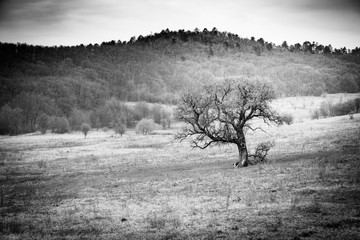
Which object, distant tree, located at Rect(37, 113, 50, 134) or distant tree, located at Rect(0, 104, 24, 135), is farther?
distant tree, located at Rect(0, 104, 24, 135)

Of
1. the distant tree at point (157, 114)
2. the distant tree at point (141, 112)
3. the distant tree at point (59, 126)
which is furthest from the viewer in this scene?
the distant tree at point (141, 112)

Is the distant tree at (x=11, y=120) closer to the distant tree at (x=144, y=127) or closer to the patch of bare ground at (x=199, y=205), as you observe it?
the distant tree at (x=144, y=127)

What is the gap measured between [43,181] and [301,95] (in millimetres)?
189132

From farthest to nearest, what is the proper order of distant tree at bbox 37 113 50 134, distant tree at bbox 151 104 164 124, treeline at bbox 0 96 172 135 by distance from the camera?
distant tree at bbox 151 104 164 124, treeline at bbox 0 96 172 135, distant tree at bbox 37 113 50 134

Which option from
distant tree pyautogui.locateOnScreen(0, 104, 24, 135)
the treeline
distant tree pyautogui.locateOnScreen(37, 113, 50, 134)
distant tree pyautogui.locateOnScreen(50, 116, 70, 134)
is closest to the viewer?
distant tree pyautogui.locateOnScreen(50, 116, 70, 134)

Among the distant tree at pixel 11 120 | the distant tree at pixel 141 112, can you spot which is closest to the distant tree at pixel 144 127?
the distant tree at pixel 141 112

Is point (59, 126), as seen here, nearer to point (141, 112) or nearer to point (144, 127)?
point (144, 127)

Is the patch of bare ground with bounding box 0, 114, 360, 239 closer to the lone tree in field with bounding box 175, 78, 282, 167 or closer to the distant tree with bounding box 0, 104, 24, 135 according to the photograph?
the lone tree in field with bounding box 175, 78, 282, 167

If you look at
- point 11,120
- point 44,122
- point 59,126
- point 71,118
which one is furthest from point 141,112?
point 11,120

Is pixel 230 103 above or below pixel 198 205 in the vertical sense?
above

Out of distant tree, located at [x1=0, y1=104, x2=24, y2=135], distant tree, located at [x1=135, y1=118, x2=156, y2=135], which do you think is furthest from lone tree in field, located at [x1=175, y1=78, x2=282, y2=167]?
distant tree, located at [x1=0, y1=104, x2=24, y2=135]

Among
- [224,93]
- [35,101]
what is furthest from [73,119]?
[224,93]

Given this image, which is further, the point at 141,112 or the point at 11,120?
the point at 141,112

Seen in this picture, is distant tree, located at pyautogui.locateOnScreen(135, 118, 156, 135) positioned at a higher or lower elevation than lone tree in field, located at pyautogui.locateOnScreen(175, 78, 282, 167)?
lower
